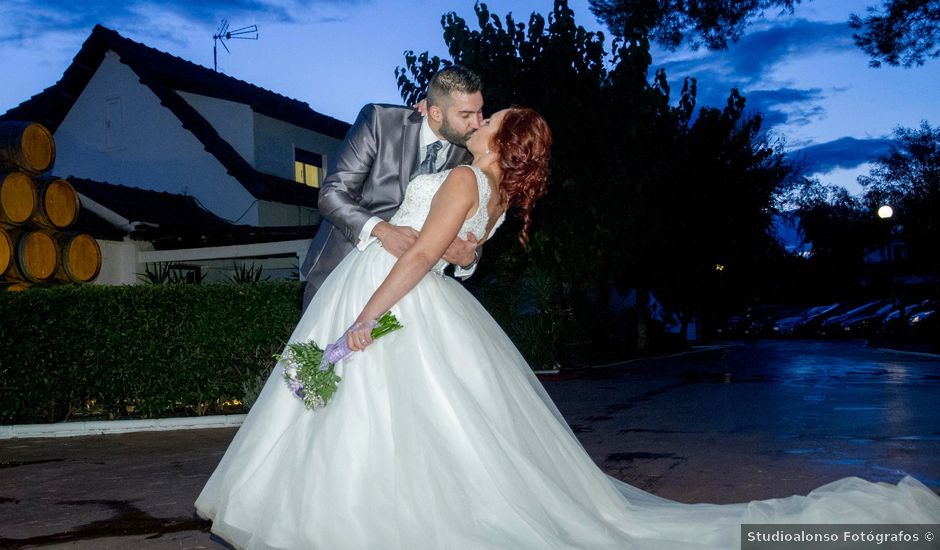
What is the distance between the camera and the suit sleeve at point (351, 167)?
4355mm

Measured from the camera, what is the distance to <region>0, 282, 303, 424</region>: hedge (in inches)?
477

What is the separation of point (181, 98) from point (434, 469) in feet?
80.3

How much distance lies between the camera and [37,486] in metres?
7.39

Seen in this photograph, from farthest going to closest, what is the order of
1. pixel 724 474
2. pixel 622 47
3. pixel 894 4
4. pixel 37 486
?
pixel 622 47 < pixel 894 4 < pixel 37 486 < pixel 724 474

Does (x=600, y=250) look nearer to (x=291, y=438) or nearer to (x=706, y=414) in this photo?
(x=706, y=414)

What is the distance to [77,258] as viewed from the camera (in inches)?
606

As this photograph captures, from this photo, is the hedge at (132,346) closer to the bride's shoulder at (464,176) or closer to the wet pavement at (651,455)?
the wet pavement at (651,455)

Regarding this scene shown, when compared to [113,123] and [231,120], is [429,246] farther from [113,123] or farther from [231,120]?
[113,123]

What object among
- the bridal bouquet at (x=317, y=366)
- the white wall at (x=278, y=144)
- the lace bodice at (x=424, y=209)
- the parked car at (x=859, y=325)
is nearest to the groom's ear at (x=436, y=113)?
the lace bodice at (x=424, y=209)

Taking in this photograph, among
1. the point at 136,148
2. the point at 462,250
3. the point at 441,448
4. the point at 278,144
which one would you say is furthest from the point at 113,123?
the point at 441,448

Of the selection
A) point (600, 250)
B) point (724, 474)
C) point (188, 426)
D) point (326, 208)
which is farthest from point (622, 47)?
point (326, 208)

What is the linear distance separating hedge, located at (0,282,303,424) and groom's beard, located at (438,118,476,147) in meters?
8.83

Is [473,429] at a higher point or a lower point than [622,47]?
lower

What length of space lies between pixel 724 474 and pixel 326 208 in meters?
4.15
